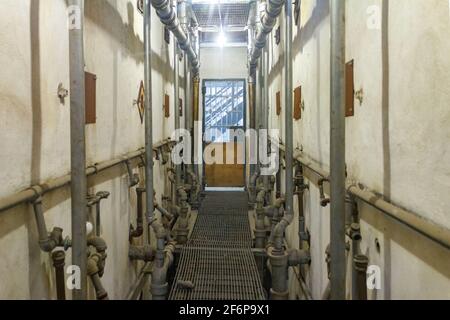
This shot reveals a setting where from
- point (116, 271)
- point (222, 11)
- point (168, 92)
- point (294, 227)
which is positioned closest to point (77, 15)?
point (116, 271)

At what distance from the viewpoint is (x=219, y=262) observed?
9.87 feet

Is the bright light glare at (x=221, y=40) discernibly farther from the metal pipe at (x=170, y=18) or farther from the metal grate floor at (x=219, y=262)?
the metal grate floor at (x=219, y=262)

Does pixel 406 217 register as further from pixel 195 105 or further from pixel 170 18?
pixel 195 105

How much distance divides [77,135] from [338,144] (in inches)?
32.7

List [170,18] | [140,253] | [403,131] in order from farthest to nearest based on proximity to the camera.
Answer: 1. [170,18]
2. [140,253]
3. [403,131]

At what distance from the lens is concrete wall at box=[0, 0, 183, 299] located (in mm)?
1168

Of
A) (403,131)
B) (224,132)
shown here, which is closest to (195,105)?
(224,132)

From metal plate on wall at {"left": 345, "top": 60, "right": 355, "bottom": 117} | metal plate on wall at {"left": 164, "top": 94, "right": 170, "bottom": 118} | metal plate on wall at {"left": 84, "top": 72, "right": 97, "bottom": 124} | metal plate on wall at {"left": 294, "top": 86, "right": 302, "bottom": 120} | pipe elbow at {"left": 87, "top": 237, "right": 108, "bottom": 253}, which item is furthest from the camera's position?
metal plate on wall at {"left": 164, "top": 94, "right": 170, "bottom": 118}

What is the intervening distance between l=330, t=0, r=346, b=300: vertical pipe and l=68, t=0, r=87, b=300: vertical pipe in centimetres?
79

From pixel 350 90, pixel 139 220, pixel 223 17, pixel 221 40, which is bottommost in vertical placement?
pixel 139 220

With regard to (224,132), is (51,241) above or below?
below

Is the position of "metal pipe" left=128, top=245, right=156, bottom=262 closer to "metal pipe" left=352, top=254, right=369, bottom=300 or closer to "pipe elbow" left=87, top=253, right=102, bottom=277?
"pipe elbow" left=87, top=253, right=102, bottom=277

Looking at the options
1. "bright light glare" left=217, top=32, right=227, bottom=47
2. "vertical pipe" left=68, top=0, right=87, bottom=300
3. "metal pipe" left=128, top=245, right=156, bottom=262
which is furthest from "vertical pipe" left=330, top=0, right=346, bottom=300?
"bright light glare" left=217, top=32, right=227, bottom=47
